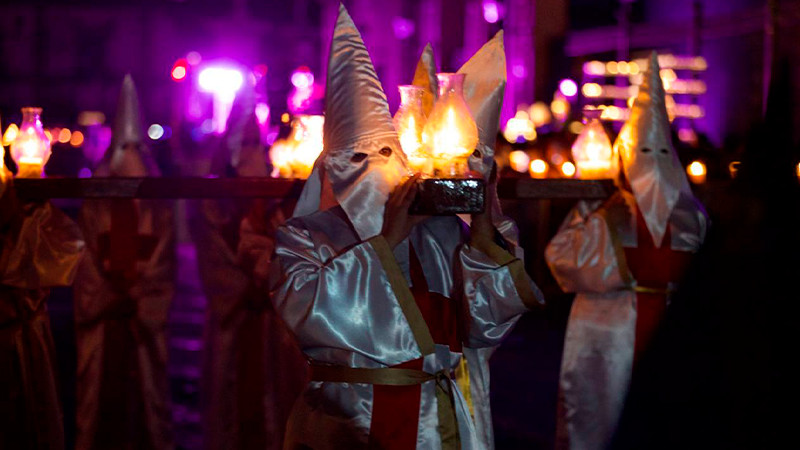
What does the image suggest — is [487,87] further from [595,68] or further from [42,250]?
[595,68]

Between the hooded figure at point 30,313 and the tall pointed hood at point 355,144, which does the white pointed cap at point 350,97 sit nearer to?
the tall pointed hood at point 355,144

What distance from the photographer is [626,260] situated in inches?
178

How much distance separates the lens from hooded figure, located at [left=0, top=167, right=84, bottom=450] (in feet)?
12.9

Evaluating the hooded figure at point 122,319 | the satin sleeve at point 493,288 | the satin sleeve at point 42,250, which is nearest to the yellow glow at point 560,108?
the hooded figure at point 122,319

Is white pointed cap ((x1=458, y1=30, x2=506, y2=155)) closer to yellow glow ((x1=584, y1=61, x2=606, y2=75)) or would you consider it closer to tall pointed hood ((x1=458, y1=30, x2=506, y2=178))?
tall pointed hood ((x1=458, y1=30, x2=506, y2=178))

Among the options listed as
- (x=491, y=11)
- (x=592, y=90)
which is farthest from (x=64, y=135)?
(x=592, y=90)

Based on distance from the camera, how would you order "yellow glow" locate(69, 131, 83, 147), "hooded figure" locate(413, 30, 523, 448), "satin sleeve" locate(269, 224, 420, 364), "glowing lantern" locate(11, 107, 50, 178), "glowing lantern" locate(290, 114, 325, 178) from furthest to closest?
"yellow glow" locate(69, 131, 83, 147) → "glowing lantern" locate(290, 114, 325, 178) → "glowing lantern" locate(11, 107, 50, 178) → "hooded figure" locate(413, 30, 523, 448) → "satin sleeve" locate(269, 224, 420, 364)

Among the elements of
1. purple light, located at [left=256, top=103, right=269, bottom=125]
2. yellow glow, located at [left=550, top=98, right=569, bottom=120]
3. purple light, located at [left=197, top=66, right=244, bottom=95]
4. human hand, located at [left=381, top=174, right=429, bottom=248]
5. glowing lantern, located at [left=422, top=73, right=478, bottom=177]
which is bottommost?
human hand, located at [left=381, top=174, right=429, bottom=248]

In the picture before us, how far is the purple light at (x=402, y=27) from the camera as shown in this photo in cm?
1658

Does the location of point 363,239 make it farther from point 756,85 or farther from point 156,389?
point 756,85

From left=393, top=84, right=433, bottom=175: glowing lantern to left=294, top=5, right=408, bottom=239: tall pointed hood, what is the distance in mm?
162

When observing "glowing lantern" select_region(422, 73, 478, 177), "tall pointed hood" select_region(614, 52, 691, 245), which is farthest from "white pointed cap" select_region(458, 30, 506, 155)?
"tall pointed hood" select_region(614, 52, 691, 245)

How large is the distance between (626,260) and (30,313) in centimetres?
281

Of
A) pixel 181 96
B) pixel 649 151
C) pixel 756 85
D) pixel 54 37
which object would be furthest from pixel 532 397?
pixel 54 37
